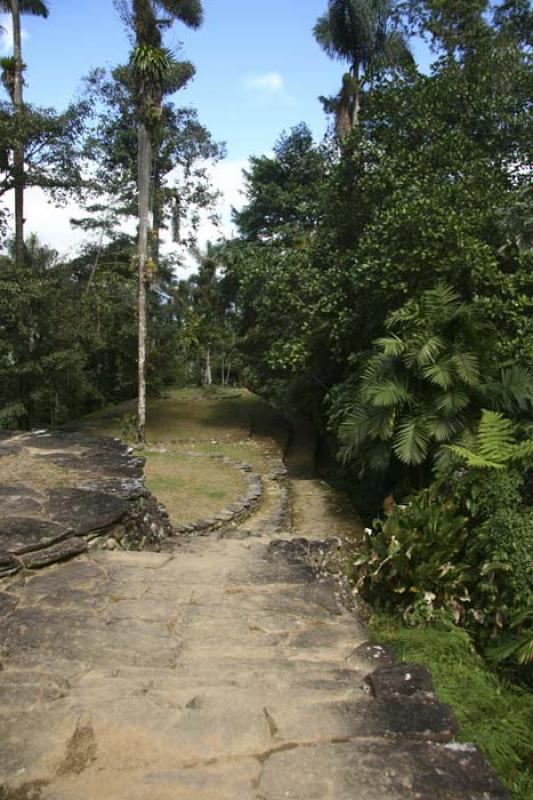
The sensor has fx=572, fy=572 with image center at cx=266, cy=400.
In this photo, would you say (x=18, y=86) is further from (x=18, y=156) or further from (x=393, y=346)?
(x=393, y=346)

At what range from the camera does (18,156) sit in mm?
16344

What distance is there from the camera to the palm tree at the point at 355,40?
17.4 meters

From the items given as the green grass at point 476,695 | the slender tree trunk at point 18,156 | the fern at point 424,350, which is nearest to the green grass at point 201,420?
the slender tree trunk at point 18,156

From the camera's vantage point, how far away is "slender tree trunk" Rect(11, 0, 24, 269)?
16453 millimetres

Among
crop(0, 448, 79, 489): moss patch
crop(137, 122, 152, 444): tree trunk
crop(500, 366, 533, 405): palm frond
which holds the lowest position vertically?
crop(0, 448, 79, 489): moss patch

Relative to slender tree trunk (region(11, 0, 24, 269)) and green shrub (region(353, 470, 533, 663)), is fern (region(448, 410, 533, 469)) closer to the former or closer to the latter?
green shrub (region(353, 470, 533, 663))

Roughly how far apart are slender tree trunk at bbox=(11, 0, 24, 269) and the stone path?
14864mm

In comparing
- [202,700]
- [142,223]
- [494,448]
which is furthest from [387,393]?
[142,223]

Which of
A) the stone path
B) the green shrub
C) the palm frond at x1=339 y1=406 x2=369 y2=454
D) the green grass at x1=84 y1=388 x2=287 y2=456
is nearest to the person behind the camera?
the stone path

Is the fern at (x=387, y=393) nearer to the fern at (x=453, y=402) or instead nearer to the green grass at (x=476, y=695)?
the fern at (x=453, y=402)

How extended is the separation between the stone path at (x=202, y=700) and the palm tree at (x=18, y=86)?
49.4 ft

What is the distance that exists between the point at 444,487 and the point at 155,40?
13.8 m

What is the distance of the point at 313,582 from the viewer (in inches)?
179

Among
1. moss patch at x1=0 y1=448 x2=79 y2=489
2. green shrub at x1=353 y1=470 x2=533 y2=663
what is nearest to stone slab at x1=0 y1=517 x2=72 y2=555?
moss patch at x1=0 y1=448 x2=79 y2=489
